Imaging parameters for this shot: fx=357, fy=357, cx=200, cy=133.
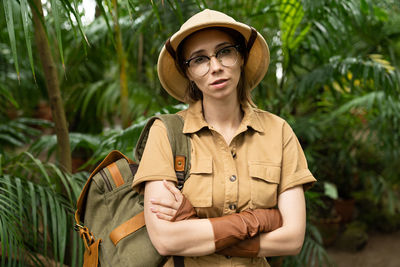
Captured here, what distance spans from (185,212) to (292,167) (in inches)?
16.5

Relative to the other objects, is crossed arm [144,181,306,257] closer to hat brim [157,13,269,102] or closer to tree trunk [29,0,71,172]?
hat brim [157,13,269,102]

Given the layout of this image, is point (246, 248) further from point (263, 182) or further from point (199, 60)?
point (199, 60)

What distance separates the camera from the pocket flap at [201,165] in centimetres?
121

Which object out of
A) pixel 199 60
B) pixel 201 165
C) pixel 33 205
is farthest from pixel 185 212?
pixel 33 205

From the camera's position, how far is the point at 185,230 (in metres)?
1.11

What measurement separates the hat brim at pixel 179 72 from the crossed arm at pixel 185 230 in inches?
17.9

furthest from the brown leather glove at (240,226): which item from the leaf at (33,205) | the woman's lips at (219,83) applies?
the leaf at (33,205)

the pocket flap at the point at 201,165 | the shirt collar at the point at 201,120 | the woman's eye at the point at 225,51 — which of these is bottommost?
the pocket flap at the point at 201,165

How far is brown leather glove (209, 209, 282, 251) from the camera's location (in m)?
1.12

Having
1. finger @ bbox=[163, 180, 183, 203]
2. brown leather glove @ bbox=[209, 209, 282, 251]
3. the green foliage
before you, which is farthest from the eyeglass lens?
the green foliage

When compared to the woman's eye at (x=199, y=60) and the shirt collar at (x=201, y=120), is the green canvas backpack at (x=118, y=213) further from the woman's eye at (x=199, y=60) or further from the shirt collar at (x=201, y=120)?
the woman's eye at (x=199, y=60)

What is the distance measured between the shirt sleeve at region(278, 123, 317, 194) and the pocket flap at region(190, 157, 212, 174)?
0.28 m

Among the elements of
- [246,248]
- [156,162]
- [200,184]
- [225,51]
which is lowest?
[246,248]

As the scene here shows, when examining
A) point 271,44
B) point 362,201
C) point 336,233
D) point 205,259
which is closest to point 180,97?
point 205,259
